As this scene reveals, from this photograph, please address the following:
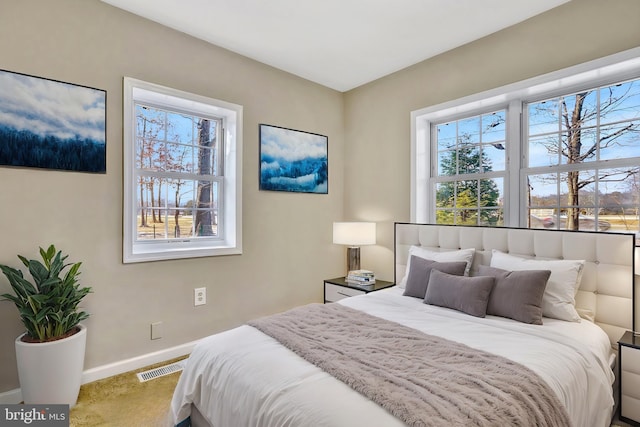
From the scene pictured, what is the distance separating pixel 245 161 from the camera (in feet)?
10.4

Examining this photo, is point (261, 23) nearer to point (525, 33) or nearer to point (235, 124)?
point (235, 124)

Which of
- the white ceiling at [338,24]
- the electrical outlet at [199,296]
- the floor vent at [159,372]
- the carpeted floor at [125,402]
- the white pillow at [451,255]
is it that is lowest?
the carpeted floor at [125,402]

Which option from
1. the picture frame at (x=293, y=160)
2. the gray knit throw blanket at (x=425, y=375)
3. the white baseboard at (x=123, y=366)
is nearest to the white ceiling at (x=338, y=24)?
the picture frame at (x=293, y=160)

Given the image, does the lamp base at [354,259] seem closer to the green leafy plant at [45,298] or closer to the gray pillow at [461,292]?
the gray pillow at [461,292]

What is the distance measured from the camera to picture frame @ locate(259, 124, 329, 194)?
3.32 m

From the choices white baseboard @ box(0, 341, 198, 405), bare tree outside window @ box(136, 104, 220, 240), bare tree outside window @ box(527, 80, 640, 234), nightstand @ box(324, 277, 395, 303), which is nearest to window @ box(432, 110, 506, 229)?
bare tree outside window @ box(527, 80, 640, 234)

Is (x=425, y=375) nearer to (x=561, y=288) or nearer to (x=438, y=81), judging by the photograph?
(x=561, y=288)

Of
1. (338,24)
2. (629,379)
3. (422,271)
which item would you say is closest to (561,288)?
(629,379)

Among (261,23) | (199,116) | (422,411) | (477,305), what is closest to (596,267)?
(477,305)

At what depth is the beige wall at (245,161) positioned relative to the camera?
7.04 feet

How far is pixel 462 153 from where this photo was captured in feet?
10.4

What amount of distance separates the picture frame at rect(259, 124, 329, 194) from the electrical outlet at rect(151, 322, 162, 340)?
58.9 inches

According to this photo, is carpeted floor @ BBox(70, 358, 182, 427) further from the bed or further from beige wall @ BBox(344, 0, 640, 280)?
beige wall @ BBox(344, 0, 640, 280)

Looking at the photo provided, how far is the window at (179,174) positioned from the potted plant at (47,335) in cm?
53
